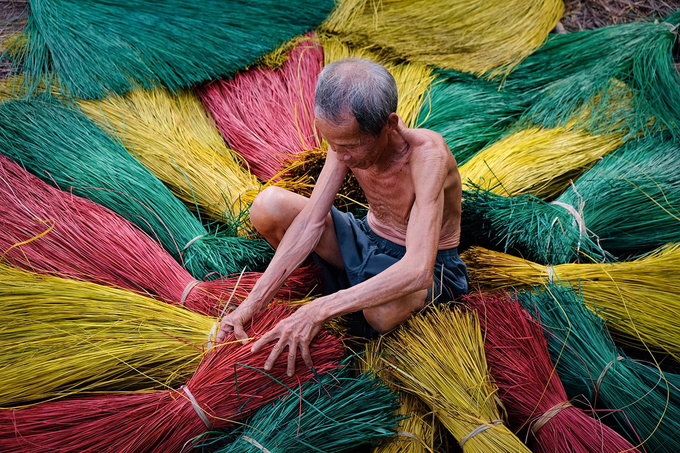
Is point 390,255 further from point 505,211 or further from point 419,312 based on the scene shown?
point 505,211

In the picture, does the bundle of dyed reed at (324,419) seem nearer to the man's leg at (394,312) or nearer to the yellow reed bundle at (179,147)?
the man's leg at (394,312)

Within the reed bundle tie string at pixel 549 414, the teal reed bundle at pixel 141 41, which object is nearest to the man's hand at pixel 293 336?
the reed bundle tie string at pixel 549 414

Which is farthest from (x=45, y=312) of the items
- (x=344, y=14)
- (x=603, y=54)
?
(x=603, y=54)

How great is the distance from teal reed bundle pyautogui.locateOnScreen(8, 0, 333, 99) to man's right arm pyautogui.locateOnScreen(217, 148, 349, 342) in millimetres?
1403

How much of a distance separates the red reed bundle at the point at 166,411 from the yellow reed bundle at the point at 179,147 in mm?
1009

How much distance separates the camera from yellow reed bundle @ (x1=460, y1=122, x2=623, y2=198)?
2703 mm

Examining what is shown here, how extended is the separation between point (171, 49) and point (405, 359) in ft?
7.28

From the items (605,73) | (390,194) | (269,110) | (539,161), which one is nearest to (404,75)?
(269,110)

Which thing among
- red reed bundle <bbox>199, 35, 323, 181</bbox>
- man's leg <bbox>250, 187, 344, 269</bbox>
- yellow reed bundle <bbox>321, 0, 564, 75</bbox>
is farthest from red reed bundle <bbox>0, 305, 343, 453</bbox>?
yellow reed bundle <bbox>321, 0, 564, 75</bbox>

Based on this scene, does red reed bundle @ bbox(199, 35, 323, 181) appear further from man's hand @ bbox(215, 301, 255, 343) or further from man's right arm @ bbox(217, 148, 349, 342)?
man's hand @ bbox(215, 301, 255, 343)

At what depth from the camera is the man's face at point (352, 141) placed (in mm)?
1723

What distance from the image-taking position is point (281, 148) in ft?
9.49

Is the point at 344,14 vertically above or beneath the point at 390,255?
above

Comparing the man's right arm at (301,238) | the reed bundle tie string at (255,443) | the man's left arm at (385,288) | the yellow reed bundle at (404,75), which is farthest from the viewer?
the yellow reed bundle at (404,75)
